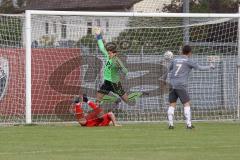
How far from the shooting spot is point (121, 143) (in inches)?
596

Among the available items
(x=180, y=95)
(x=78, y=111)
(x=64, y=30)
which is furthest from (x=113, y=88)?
(x=64, y=30)

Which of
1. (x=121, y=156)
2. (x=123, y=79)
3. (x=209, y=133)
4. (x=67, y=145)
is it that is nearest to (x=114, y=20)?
(x=123, y=79)

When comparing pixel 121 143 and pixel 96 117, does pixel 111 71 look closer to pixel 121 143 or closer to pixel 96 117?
pixel 96 117

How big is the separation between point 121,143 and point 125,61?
29.8 ft

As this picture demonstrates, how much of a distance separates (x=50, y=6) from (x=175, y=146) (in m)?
41.8

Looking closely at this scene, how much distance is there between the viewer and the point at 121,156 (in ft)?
41.9

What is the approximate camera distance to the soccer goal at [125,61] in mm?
22578

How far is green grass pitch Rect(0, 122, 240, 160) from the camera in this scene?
42.4 feet

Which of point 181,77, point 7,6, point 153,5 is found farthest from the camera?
point 7,6

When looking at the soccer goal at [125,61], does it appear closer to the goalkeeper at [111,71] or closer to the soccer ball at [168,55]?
the soccer ball at [168,55]

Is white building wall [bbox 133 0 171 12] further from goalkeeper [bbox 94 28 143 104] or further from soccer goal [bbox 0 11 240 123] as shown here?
goalkeeper [bbox 94 28 143 104]

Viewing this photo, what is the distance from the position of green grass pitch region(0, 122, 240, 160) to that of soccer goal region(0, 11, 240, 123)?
306 cm

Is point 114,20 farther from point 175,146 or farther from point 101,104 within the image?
point 175,146

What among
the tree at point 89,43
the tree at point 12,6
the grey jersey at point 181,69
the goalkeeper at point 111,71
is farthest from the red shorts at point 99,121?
the tree at point 12,6
